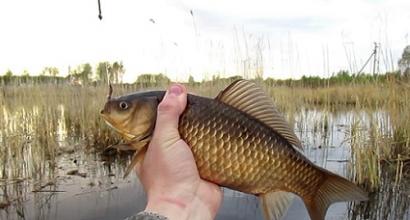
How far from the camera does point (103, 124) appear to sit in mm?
7297

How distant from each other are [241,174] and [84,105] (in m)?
6.87

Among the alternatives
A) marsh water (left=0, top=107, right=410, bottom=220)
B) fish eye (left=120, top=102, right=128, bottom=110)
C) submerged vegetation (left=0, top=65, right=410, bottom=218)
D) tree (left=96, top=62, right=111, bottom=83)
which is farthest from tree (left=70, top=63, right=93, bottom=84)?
fish eye (left=120, top=102, right=128, bottom=110)

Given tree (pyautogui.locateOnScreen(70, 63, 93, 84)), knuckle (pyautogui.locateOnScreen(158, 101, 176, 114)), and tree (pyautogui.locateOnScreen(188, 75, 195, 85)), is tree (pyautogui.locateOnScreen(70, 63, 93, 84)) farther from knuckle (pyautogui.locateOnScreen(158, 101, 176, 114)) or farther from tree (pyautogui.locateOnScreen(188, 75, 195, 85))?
knuckle (pyautogui.locateOnScreen(158, 101, 176, 114))

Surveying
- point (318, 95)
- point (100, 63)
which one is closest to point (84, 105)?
point (100, 63)

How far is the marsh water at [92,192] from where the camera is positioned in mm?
4629

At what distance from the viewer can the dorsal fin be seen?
66.1 inches

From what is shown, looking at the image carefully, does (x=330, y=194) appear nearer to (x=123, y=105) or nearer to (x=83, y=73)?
(x=123, y=105)

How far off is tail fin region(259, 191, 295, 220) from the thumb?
433 millimetres

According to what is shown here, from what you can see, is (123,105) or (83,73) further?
(83,73)

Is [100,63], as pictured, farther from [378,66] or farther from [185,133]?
Result: [185,133]

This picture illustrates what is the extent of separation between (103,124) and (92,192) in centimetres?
228

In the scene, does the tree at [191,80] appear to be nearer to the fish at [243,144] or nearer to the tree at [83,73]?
the tree at [83,73]

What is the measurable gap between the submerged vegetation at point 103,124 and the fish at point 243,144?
370cm

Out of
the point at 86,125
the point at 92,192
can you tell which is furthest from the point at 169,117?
the point at 86,125
